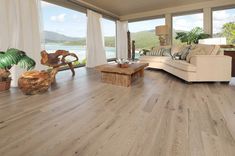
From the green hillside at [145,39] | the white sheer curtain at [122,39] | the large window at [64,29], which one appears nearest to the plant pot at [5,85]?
the large window at [64,29]

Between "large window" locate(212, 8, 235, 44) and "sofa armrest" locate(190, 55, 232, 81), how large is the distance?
300 cm

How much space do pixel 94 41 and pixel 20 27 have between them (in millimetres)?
3131

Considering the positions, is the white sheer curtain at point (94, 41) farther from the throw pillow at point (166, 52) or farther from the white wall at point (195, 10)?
the throw pillow at point (166, 52)

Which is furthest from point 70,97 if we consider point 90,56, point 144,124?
point 90,56

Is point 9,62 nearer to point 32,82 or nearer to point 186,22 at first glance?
point 32,82

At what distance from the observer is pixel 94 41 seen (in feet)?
21.3

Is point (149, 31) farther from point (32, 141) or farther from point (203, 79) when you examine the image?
point (32, 141)

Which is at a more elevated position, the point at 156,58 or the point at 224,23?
the point at 224,23

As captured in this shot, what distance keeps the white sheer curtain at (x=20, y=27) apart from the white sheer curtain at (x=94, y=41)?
2.28 m

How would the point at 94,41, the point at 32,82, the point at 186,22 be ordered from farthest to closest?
the point at 186,22 < the point at 94,41 < the point at 32,82

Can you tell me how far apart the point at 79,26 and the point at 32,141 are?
5.55 metres

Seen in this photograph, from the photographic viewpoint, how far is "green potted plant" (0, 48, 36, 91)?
9.02 ft

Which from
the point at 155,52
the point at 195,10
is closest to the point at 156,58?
the point at 155,52

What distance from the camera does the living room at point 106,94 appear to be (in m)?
1.34
